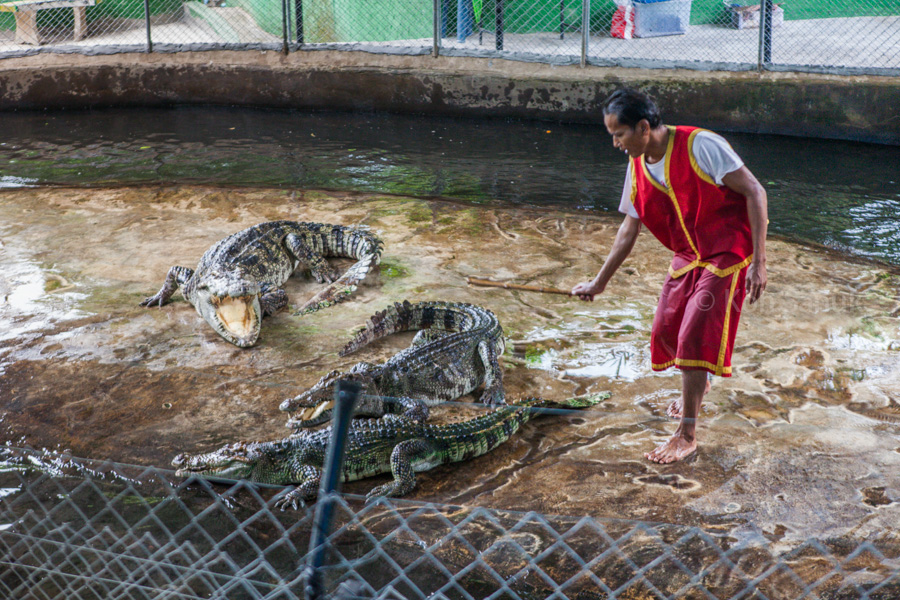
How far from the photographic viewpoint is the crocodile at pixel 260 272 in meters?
4.83

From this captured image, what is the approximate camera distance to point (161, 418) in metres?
3.93

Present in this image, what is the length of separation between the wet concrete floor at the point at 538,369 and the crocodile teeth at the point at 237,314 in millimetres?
141

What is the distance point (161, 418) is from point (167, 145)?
6.58m

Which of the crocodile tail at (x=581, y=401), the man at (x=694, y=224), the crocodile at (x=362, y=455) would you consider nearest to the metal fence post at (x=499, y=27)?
the crocodile tail at (x=581, y=401)

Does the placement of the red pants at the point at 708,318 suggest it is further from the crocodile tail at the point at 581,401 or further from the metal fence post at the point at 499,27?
the metal fence post at the point at 499,27

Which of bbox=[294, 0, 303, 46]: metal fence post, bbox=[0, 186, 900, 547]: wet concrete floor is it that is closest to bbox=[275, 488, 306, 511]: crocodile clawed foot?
bbox=[0, 186, 900, 547]: wet concrete floor

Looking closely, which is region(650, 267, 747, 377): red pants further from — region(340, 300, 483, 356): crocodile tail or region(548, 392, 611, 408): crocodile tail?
region(340, 300, 483, 356): crocodile tail

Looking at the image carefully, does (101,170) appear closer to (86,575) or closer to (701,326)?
(86,575)

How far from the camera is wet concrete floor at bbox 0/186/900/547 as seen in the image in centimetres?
332

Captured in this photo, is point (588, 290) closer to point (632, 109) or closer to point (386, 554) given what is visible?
point (632, 109)

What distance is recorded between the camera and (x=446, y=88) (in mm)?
10258

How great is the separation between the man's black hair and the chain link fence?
7103 millimetres

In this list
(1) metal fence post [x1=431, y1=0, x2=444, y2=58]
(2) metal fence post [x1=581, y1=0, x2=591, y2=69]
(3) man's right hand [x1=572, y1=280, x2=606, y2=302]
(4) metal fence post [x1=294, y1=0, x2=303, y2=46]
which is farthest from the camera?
(4) metal fence post [x1=294, y1=0, x2=303, y2=46]

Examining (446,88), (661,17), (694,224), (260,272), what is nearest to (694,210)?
(694,224)
